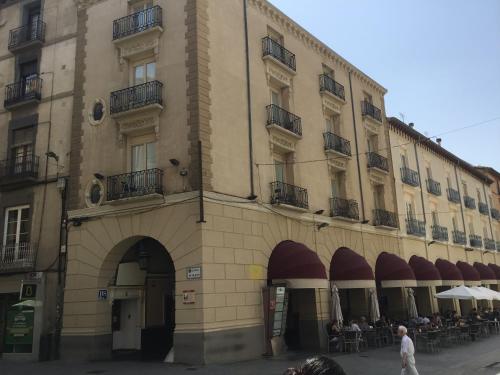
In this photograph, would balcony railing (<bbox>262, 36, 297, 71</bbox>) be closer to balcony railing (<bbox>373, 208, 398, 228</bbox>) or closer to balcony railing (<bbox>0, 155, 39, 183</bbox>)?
balcony railing (<bbox>373, 208, 398, 228</bbox>)

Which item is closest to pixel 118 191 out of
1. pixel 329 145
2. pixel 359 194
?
pixel 329 145

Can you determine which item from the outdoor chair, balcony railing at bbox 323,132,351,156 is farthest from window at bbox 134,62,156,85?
the outdoor chair

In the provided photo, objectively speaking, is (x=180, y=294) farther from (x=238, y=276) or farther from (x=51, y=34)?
(x=51, y=34)

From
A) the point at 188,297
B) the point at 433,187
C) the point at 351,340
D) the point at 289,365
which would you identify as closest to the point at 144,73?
the point at 188,297

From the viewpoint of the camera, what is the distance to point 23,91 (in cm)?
2091

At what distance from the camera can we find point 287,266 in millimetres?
17594

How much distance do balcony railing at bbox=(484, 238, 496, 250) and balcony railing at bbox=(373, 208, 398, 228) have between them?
18361 mm

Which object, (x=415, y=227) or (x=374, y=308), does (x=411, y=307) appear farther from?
(x=415, y=227)

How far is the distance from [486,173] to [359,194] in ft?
94.4

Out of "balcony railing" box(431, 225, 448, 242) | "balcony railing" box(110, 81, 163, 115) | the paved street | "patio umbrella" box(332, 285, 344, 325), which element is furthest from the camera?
"balcony railing" box(431, 225, 448, 242)

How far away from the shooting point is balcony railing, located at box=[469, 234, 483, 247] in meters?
37.6

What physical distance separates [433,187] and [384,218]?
9.10 meters

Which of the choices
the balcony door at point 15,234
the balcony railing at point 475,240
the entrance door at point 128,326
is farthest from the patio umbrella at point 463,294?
the balcony door at point 15,234

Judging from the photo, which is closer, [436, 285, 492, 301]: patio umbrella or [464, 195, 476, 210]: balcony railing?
[436, 285, 492, 301]: patio umbrella
